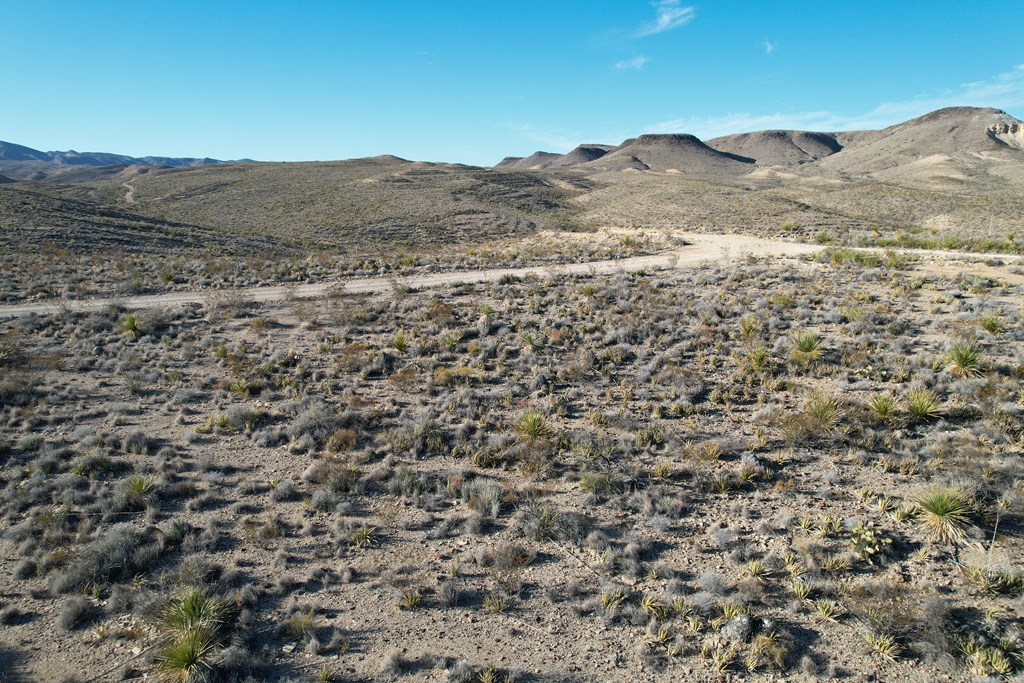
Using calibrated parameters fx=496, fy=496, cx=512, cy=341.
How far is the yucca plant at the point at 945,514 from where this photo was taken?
7000 millimetres

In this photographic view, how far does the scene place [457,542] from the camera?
302 inches

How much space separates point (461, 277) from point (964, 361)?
63.2 feet

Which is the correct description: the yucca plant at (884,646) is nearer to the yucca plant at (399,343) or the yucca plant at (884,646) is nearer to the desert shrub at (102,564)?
the desert shrub at (102,564)

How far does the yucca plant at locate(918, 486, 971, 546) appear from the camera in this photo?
23.0ft

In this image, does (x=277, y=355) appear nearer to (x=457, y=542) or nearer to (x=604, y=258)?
(x=457, y=542)

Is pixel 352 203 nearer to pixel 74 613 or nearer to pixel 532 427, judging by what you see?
pixel 532 427

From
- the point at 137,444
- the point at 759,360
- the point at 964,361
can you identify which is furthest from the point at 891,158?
the point at 137,444

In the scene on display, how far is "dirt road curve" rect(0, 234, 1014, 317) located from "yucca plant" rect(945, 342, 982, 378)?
1419 centimetres

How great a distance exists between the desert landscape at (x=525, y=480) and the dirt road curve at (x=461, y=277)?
493 millimetres

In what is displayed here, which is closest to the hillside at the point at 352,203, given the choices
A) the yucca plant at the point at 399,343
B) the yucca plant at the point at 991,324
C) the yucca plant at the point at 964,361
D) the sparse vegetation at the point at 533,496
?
the yucca plant at the point at 399,343

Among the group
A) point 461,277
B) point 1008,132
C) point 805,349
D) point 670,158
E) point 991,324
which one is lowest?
point 805,349

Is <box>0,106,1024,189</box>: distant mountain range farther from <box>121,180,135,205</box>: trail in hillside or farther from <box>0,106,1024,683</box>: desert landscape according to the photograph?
<box>0,106,1024,683</box>: desert landscape

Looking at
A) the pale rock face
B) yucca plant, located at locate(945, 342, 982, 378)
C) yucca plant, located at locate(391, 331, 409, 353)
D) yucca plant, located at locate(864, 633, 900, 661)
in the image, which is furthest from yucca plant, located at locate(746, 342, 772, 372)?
the pale rock face

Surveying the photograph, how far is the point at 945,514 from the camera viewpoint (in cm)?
713
